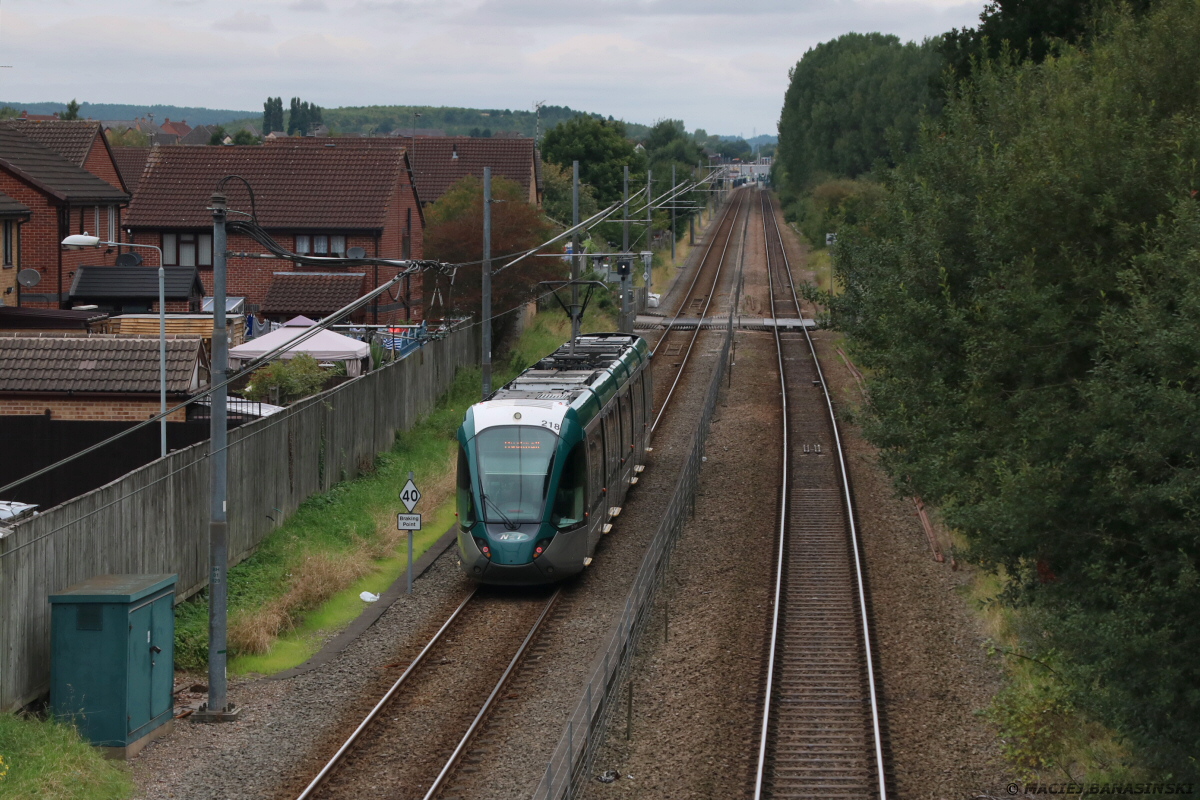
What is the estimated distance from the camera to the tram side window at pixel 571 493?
18.1 metres

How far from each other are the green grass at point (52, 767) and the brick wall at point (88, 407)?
10.1 meters

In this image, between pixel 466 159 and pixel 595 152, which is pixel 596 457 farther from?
pixel 595 152

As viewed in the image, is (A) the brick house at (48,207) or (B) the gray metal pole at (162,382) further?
(A) the brick house at (48,207)

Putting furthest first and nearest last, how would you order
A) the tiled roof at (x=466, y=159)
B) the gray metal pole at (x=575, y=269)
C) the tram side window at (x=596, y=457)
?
the tiled roof at (x=466, y=159) < the gray metal pole at (x=575, y=269) < the tram side window at (x=596, y=457)

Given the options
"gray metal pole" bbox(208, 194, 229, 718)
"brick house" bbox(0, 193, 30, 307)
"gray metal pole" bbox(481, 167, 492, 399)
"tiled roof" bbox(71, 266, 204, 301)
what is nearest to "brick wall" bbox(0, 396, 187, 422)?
"gray metal pole" bbox(481, 167, 492, 399)

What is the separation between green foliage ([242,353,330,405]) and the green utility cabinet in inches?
570

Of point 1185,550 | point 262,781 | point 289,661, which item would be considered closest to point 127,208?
point 289,661

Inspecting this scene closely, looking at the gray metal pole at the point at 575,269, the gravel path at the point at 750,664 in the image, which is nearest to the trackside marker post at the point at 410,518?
the gravel path at the point at 750,664

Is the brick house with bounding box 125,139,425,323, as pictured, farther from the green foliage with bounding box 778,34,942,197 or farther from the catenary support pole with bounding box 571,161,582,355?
the green foliage with bounding box 778,34,942,197

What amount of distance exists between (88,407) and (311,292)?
19.7m

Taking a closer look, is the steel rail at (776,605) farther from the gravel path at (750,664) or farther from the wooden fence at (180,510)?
the wooden fence at (180,510)

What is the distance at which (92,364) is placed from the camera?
21.8 metres

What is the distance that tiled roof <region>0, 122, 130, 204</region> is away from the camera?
34625 mm

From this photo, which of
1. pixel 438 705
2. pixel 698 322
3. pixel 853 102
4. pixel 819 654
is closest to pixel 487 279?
pixel 819 654
